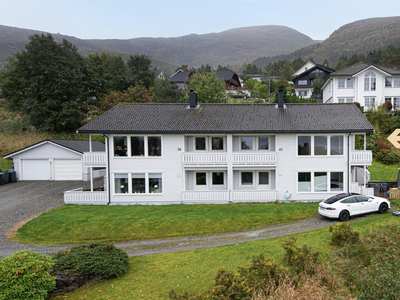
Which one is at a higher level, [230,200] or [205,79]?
[205,79]

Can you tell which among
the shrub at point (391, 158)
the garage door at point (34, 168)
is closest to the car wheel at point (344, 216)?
the shrub at point (391, 158)

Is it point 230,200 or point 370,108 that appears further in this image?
point 370,108

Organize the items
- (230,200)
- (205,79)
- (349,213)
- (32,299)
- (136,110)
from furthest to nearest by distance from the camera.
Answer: (205,79)
(136,110)
(230,200)
(349,213)
(32,299)

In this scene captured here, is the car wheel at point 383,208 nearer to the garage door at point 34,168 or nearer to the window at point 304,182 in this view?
the window at point 304,182

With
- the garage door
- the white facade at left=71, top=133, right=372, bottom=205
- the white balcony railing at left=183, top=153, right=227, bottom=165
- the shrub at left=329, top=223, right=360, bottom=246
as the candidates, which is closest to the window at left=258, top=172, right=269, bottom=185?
the white facade at left=71, top=133, right=372, bottom=205

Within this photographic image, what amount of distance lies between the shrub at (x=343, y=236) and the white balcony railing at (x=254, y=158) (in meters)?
8.51

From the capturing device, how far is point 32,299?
9.12 m

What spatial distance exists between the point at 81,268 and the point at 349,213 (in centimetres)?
1484

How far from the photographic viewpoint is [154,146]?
71.7 ft

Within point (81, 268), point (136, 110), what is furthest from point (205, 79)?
point (81, 268)

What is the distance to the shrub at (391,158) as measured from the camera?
100.0 ft

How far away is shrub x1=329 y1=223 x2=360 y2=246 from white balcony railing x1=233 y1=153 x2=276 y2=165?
335 inches

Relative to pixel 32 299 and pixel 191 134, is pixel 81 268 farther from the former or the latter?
pixel 191 134

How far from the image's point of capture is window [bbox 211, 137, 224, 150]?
74.5 feet
